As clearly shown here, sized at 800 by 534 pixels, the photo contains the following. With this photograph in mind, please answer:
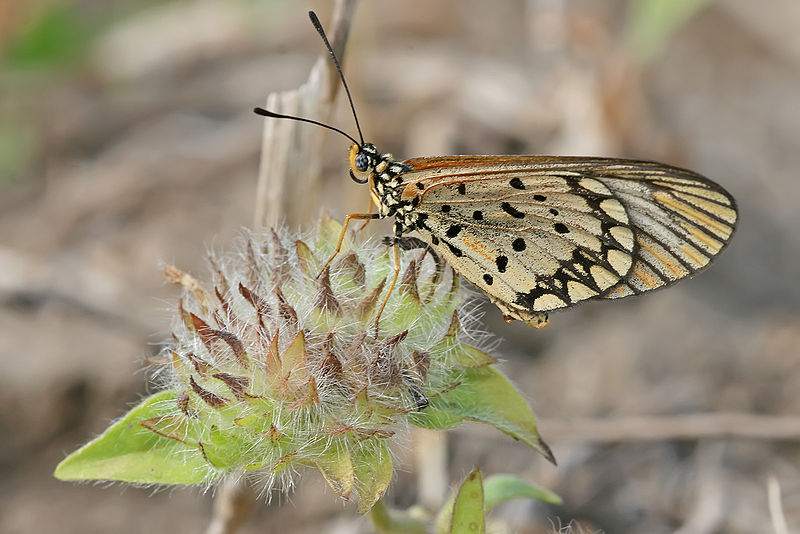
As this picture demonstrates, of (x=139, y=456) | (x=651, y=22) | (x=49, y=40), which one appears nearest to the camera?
(x=139, y=456)

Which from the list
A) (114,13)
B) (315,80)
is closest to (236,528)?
(315,80)

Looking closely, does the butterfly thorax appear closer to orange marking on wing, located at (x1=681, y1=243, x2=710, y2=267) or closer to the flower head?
the flower head

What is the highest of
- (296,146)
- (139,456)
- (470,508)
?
(296,146)

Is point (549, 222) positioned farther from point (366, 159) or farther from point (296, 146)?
point (296, 146)

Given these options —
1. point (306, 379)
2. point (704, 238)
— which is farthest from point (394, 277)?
point (704, 238)

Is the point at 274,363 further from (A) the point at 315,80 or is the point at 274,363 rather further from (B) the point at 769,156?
(B) the point at 769,156
